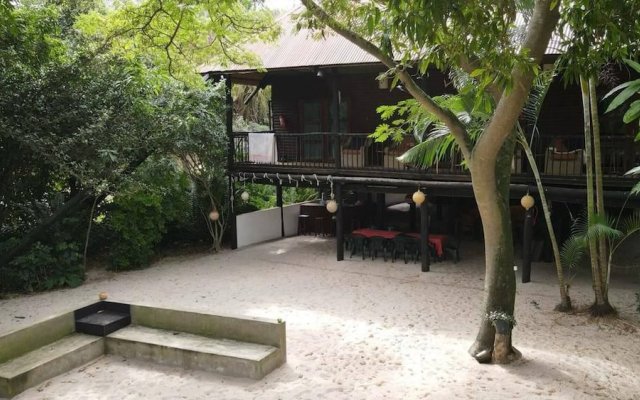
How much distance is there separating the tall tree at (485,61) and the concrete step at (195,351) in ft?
10.3

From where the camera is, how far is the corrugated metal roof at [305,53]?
14.1 metres

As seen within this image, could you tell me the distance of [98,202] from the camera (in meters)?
15.4

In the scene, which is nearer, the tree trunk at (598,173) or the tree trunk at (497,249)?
the tree trunk at (497,249)

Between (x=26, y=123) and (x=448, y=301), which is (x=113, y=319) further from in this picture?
(x=448, y=301)

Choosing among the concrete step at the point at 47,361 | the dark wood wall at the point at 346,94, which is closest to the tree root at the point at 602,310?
the dark wood wall at the point at 346,94

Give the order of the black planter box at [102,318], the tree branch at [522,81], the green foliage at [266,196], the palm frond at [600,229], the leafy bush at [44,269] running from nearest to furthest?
the tree branch at [522,81] < the black planter box at [102,318] < the palm frond at [600,229] < the leafy bush at [44,269] < the green foliage at [266,196]

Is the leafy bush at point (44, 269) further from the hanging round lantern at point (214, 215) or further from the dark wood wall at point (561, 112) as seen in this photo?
the dark wood wall at point (561, 112)

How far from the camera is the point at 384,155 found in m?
14.7

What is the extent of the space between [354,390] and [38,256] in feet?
31.2

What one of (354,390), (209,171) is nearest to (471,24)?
(354,390)

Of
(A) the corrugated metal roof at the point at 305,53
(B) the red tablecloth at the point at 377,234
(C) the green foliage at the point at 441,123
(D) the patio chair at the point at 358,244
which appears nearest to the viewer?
(C) the green foliage at the point at 441,123

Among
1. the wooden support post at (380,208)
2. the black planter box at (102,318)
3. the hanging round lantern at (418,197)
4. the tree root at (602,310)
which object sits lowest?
the tree root at (602,310)

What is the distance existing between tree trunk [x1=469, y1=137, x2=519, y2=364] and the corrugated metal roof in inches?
257

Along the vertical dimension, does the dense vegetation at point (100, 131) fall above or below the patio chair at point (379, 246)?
above
